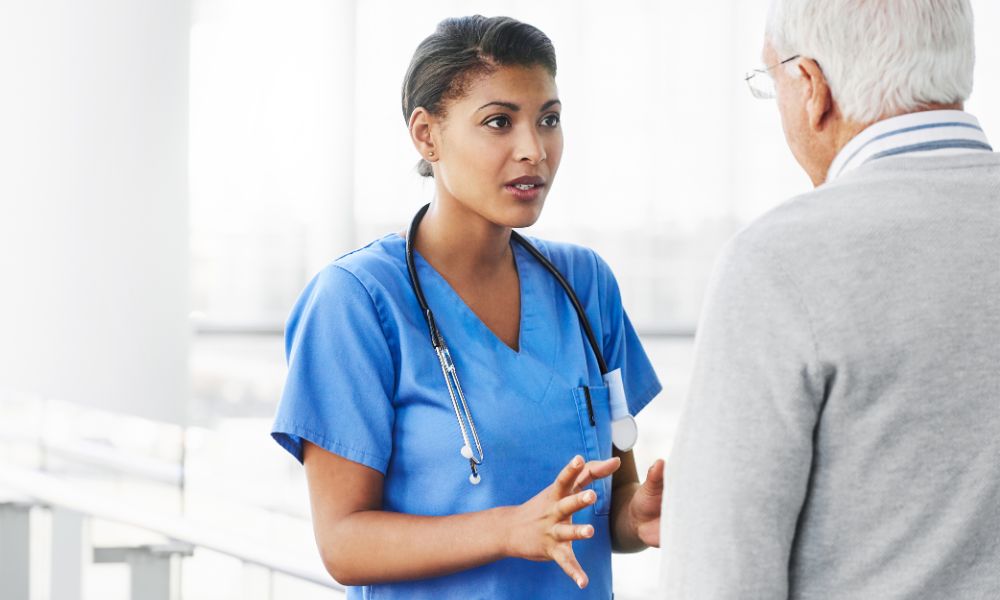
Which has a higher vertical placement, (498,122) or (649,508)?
(498,122)

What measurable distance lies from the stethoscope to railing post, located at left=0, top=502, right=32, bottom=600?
1.23m

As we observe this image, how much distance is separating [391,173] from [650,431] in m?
1.01

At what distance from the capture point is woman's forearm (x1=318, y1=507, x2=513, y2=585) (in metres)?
0.90

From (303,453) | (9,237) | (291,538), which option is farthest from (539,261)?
(9,237)

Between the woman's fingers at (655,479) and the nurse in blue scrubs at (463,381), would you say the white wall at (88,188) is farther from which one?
the woman's fingers at (655,479)

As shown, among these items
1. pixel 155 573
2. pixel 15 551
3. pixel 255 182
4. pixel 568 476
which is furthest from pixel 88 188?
pixel 568 476

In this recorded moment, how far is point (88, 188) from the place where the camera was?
95.8 inches

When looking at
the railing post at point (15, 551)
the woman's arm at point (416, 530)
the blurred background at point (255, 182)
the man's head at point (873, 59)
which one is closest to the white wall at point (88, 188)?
the blurred background at point (255, 182)

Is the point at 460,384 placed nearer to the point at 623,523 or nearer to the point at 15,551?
the point at 623,523

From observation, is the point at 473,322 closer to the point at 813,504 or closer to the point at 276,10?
the point at 813,504

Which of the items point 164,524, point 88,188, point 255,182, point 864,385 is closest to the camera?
point 864,385

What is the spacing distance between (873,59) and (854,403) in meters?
0.22

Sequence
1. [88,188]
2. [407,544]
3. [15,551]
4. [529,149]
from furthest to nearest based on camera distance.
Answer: [88,188] → [15,551] → [529,149] → [407,544]

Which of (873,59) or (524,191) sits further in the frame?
(524,191)
